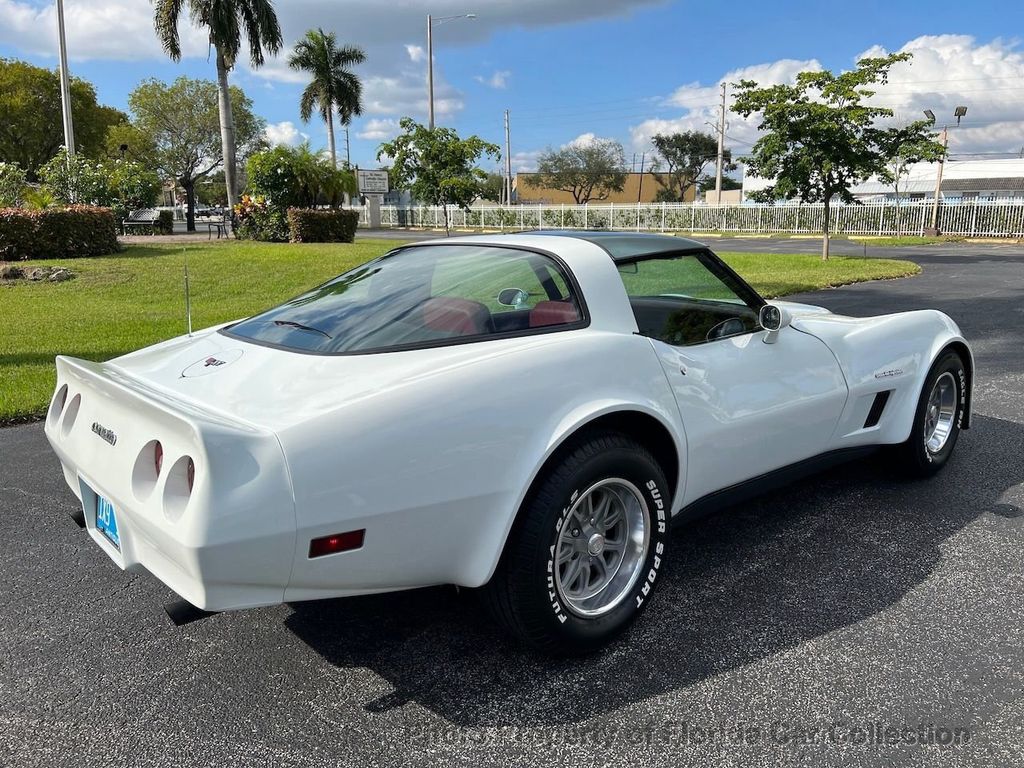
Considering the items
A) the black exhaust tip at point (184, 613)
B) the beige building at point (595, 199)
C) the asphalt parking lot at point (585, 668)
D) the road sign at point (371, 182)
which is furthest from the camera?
the beige building at point (595, 199)

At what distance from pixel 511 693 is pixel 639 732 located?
41 cm

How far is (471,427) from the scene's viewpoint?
227 cm

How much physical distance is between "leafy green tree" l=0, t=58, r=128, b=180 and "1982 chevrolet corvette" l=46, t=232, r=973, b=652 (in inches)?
2039

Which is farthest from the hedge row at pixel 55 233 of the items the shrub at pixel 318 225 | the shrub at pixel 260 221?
the shrub at pixel 260 221

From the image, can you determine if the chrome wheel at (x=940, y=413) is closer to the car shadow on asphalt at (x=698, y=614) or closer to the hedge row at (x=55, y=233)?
the car shadow on asphalt at (x=698, y=614)

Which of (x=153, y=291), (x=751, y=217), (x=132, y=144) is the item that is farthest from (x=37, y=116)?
(x=153, y=291)

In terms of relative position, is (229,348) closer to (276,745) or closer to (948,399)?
(276,745)

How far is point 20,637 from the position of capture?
275 cm

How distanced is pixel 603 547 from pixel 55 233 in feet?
57.5

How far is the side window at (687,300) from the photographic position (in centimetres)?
305

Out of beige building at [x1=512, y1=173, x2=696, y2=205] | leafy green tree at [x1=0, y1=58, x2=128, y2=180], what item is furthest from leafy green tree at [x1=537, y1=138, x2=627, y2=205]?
leafy green tree at [x1=0, y1=58, x2=128, y2=180]

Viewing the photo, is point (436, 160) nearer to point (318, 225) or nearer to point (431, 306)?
point (318, 225)

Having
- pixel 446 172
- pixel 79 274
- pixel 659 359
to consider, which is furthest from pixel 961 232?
pixel 659 359

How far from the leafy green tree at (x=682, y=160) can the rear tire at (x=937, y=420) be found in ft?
281
